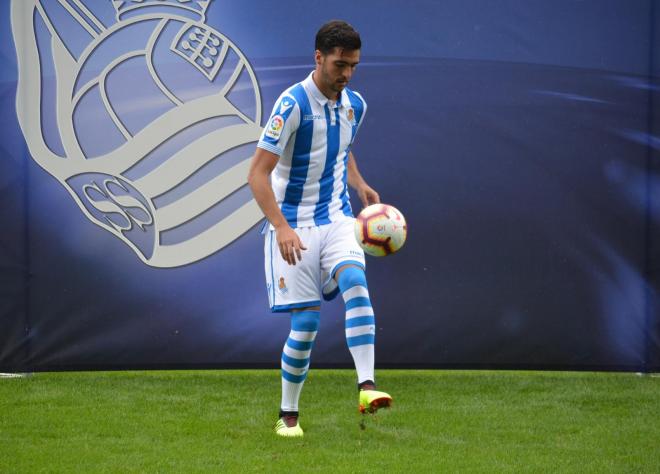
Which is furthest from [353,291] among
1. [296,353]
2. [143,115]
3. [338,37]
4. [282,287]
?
[143,115]

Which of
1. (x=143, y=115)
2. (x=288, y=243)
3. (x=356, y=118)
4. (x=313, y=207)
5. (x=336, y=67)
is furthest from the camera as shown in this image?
(x=143, y=115)

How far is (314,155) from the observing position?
549 cm

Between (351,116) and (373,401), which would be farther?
(351,116)

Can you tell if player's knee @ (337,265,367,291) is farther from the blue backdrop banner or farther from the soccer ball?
the blue backdrop banner

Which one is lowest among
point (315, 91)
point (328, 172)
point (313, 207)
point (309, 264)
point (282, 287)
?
point (282, 287)

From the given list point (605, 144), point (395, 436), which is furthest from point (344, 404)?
point (605, 144)

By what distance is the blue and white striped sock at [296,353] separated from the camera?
5.52 m

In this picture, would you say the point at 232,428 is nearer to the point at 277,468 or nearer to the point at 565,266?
the point at 277,468

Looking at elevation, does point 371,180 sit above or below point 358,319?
above

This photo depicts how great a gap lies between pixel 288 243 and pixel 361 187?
81 cm

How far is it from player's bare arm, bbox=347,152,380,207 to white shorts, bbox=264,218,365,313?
27 cm

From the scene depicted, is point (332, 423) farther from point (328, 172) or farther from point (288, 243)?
point (328, 172)

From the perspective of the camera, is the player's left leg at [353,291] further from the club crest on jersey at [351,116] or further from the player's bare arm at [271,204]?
the club crest on jersey at [351,116]

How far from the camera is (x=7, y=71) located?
6926 mm
